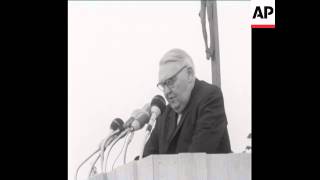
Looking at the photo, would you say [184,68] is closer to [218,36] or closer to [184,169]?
[218,36]

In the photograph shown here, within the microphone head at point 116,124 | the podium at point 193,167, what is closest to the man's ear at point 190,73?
the microphone head at point 116,124

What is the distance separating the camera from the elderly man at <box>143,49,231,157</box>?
8.66 meters

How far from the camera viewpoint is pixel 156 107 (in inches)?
351

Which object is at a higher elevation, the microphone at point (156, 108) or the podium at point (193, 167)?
the microphone at point (156, 108)

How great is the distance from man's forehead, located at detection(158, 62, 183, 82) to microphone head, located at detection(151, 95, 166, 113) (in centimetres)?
17

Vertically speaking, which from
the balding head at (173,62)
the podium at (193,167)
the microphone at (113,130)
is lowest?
the podium at (193,167)

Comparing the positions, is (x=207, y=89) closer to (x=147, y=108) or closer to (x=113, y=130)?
(x=147, y=108)

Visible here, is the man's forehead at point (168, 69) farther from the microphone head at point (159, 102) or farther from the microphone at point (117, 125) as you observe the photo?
the microphone at point (117, 125)

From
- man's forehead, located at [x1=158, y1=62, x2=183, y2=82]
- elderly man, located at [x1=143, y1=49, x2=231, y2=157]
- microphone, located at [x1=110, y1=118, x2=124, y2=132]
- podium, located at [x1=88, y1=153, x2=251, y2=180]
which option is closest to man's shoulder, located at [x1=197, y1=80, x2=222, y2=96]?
elderly man, located at [x1=143, y1=49, x2=231, y2=157]

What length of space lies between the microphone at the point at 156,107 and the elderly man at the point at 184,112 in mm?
41

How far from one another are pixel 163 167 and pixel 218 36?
1801mm

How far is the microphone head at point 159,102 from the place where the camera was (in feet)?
29.2

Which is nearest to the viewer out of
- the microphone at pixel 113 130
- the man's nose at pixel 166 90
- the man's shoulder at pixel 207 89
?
the microphone at pixel 113 130

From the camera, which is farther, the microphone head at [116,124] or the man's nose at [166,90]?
the man's nose at [166,90]
